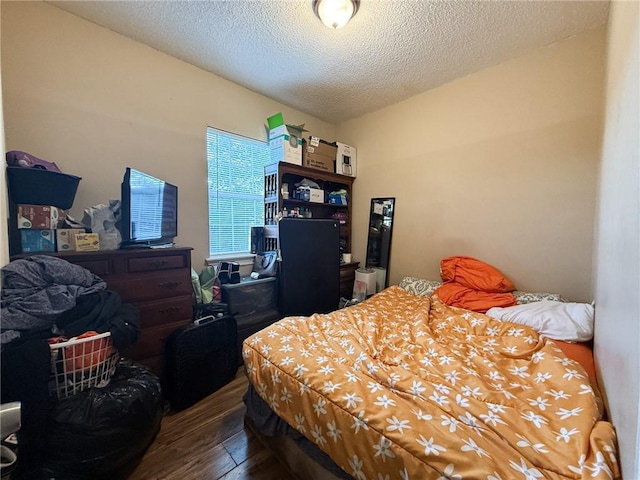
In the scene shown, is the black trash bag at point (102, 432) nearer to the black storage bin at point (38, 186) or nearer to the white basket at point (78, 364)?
the white basket at point (78, 364)

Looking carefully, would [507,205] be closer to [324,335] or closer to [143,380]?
[324,335]

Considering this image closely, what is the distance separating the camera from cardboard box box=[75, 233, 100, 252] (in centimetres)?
149

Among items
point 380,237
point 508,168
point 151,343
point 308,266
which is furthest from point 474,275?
point 151,343

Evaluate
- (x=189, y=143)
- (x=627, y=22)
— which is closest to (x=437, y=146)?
(x=627, y=22)

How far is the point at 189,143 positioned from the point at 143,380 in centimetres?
196

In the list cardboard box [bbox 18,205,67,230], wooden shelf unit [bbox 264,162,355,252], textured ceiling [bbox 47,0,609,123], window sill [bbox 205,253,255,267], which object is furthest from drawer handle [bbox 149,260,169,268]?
textured ceiling [bbox 47,0,609,123]

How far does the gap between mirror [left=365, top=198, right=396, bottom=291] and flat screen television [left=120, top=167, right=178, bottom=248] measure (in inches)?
87.6

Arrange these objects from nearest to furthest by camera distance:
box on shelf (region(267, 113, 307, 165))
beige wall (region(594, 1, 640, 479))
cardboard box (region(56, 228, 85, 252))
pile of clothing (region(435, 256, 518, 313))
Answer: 1. beige wall (region(594, 1, 640, 479))
2. cardboard box (region(56, 228, 85, 252))
3. pile of clothing (region(435, 256, 518, 313))
4. box on shelf (region(267, 113, 307, 165))

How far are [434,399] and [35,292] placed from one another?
5.92ft

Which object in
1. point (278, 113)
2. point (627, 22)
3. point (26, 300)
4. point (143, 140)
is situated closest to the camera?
point (627, 22)

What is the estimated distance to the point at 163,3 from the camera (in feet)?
5.45

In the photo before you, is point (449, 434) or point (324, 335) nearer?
point (449, 434)

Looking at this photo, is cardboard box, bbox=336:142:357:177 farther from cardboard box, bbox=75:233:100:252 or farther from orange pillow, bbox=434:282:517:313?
cardboard box, bbox=75:233:100:252

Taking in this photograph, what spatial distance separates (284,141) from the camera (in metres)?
2.72
